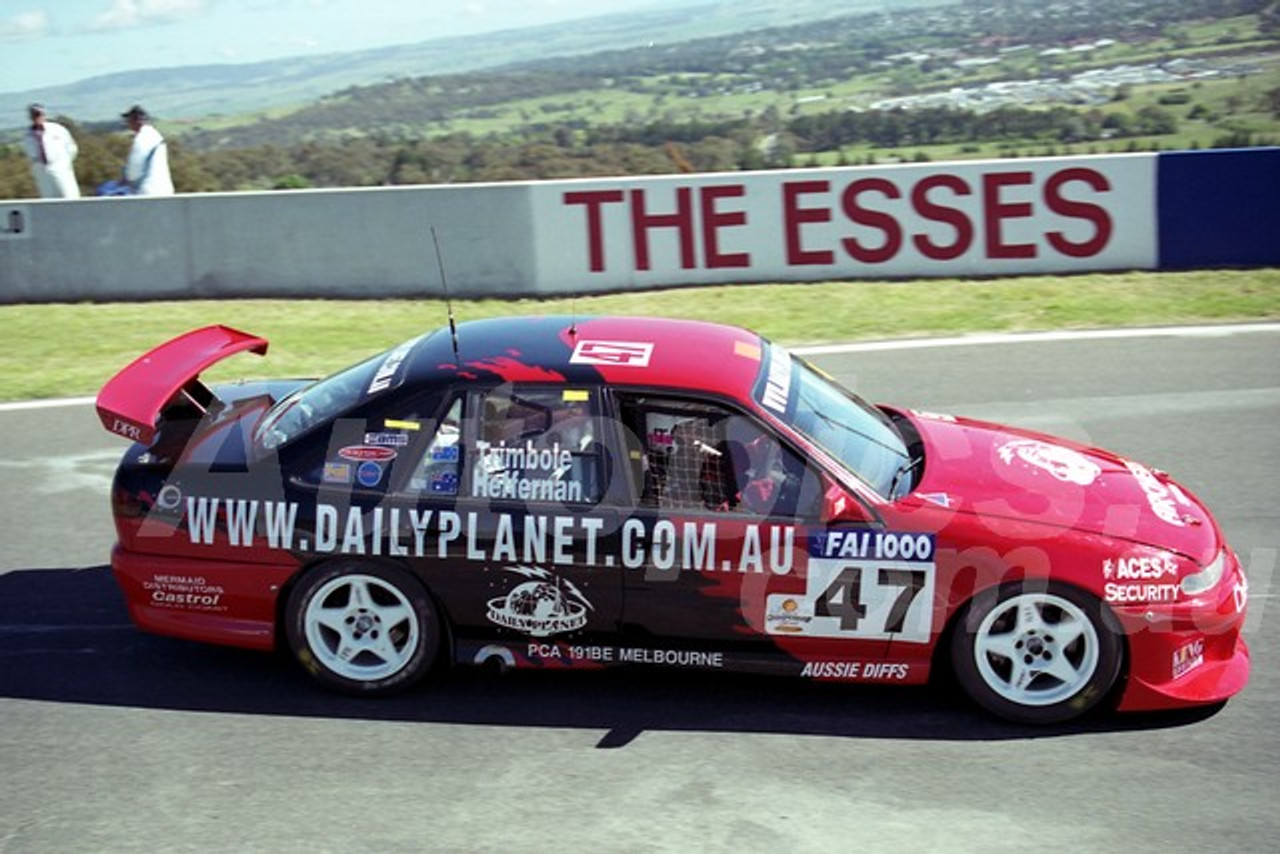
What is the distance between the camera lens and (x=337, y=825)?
483 cm

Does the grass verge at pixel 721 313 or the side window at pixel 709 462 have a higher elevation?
the side window at pixel 709 462

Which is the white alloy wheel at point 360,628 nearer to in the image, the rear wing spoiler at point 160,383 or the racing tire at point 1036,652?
the rear wing spoiler at point 160,383

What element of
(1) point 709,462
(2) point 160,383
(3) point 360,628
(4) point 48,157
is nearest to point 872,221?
(4) point 48,157

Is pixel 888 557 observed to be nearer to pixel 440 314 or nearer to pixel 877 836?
pixel 877 836

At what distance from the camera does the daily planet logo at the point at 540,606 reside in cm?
560

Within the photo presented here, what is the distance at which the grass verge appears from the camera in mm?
12102

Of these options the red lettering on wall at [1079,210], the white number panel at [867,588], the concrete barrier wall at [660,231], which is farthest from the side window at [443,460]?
the red lettering on wall at [1079,210]

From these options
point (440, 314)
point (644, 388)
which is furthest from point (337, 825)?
point (440, 314)

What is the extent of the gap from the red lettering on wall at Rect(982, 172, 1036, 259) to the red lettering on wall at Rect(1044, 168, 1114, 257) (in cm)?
21

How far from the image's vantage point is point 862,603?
5.50 metres

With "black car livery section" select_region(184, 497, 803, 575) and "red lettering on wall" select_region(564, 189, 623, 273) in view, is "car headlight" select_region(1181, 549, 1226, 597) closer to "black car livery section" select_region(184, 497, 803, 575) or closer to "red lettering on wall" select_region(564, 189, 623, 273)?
"black car livery section" select_region(184, 497, 803, 575)

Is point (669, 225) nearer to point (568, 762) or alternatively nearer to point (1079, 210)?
point (1079, 210)

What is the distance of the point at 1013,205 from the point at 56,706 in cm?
1018

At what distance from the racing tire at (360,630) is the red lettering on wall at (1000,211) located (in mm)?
9199
